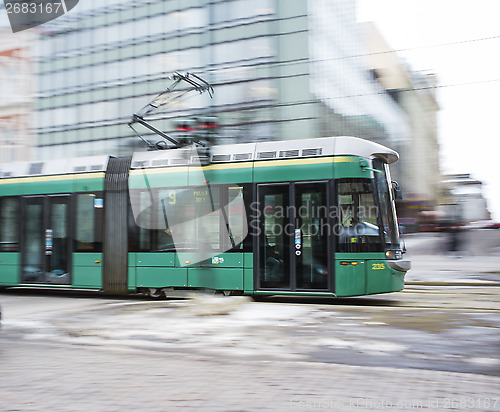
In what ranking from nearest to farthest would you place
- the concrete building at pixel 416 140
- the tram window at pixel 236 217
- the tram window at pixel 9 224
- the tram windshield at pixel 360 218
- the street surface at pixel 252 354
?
1. the street surface at pixel 252 354
2. the tram windshield at pixel 360 218
3. the tram window at pixel 236 217
4. the tram window at pixel 9 224
5. the concrete building at pixel 416 140

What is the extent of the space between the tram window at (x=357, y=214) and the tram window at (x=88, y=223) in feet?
17.8

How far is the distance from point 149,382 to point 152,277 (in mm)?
6713

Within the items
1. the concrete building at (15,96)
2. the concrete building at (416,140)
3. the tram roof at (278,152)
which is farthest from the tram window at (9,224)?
the concrete building at (416,140)

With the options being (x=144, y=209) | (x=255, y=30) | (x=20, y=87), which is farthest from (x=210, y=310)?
(x=20, y=87)

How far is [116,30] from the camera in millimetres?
35531

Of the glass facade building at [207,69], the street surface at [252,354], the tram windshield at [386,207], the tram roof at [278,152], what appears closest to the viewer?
the street surface at [252,354]

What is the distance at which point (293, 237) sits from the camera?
33.7 feet

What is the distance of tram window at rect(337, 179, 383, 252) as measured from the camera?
10.1 metres

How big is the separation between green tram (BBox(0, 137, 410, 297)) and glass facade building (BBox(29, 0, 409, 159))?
12430 millimetres

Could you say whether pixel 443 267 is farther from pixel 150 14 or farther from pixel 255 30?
pixel 150 14

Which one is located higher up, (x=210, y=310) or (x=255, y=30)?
(x=255, y=30)

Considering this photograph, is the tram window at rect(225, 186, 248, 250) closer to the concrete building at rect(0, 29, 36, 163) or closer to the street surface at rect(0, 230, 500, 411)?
the street surface at rect(0, 230, 500, 411)

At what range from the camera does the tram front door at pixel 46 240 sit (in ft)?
40.3

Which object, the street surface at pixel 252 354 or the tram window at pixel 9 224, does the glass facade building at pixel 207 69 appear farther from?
the street surface at pixel 252 354
